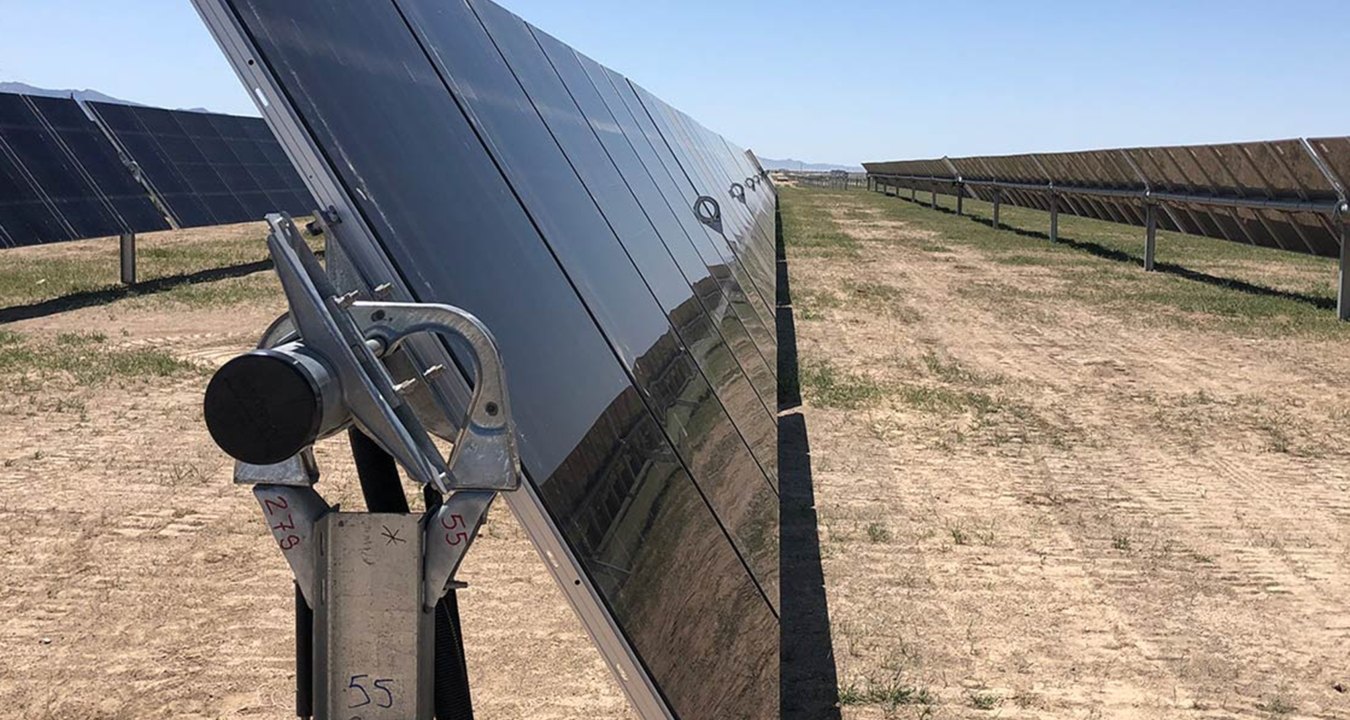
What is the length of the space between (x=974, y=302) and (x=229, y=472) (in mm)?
10840

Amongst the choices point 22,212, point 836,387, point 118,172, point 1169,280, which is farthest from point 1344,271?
point 118,172

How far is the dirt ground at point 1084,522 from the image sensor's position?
4.61 m

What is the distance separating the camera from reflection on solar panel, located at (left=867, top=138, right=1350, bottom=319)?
15352 millimetres

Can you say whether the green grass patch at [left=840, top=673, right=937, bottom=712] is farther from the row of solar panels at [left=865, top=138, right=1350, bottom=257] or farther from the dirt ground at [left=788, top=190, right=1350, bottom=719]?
the row of solar panels at [left=865, top=138, right=1350, bottom=257]

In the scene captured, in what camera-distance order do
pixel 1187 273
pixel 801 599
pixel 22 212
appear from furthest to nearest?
pixel 1187 273, pixel 22 212, pixel 801 599

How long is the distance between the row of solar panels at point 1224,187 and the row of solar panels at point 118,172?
43.5ft

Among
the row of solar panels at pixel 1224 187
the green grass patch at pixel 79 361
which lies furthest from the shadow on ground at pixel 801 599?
the row of solar panels at pixel 1224 187

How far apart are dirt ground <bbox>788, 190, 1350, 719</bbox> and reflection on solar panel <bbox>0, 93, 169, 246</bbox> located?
8048 millimetres

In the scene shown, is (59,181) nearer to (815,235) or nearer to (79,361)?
(79,361)

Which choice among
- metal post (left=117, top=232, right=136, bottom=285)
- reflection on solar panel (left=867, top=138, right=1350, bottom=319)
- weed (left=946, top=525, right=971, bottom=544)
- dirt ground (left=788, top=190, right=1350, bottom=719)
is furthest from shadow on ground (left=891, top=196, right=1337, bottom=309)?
metal post (left=117, top=232, right=136, bottom=285)

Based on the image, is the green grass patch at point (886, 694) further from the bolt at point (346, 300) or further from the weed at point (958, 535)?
the bolt at point (346, 300)

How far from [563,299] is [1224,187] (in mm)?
17646

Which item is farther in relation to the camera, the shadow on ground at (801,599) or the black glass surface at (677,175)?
the black glass surface at (677,175)

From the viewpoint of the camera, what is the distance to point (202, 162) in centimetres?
2002
